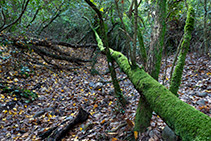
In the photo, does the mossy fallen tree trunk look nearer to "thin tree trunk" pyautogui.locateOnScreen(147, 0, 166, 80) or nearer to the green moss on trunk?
"thin tree trunk" pyautogui.locateOnScreen(147, 0, 166, 80)

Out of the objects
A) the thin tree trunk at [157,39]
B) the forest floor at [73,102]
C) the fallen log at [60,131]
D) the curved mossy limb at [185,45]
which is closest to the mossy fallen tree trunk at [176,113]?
the thin tree trunk at [157,39]

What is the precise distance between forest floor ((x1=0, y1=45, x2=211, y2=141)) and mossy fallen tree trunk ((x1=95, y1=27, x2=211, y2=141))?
99 centimetres

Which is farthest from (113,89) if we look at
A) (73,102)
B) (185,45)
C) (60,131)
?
(185,45)

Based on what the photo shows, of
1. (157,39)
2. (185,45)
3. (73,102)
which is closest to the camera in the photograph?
(185,45)

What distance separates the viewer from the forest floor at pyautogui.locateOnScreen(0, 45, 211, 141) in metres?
2.98

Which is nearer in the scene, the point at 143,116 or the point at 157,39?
the point at 157,39

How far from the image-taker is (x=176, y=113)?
56.7 inches

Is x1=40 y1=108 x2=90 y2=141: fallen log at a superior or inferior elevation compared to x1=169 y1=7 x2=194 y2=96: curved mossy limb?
inferior

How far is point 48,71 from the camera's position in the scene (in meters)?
6.20

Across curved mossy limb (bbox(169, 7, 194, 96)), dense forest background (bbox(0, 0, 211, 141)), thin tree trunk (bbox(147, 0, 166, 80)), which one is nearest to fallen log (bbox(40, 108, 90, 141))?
dense forest background (bbox(0, 0, 211, 141))

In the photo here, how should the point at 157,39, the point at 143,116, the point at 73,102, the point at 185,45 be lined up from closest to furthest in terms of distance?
the point at 185,45
the point at 157,39
the point at 143,116
the point at 73,102

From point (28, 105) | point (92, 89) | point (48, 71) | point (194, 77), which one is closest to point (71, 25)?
point (48, 71)

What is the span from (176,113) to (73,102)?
3.71 metres

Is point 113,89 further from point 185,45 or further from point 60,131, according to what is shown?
point 185,45
